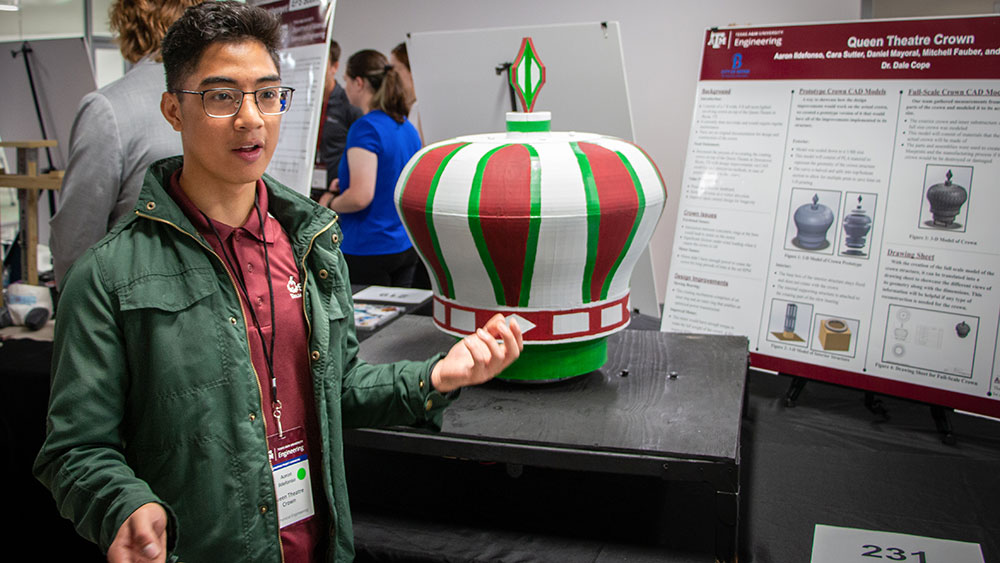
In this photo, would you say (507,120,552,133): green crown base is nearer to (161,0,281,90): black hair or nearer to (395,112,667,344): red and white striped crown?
(395,112,667,344): red and white striped crown

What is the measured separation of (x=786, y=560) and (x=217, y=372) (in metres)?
1.20

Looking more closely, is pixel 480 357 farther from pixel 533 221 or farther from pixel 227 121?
pixel 533 221

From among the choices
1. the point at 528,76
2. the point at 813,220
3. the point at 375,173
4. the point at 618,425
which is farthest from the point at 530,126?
the point at 375,173

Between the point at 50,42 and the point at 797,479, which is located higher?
the point at 50,42

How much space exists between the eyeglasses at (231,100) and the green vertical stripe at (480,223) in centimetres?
60

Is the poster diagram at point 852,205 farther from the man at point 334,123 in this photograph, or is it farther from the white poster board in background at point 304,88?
the man at point 334,123

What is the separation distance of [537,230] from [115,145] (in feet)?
3.02

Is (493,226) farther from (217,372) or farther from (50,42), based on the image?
(50,42)

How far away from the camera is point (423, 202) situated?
175cm

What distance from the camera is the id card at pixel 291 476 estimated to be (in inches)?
46.8

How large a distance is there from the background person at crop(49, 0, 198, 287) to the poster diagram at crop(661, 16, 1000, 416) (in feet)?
5.49

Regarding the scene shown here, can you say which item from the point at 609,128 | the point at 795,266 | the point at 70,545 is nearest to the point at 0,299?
the point at 70,545

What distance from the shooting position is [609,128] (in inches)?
107

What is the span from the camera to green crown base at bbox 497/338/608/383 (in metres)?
1.85
